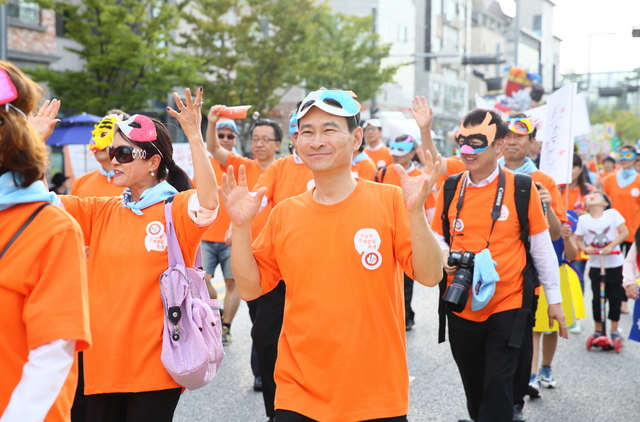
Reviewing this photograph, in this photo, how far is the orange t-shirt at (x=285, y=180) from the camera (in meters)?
5.95

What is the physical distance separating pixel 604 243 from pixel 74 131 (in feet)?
34.7

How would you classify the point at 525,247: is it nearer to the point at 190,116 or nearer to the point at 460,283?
the point at 460,283

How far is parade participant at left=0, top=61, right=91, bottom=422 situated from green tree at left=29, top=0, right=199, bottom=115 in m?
17.2

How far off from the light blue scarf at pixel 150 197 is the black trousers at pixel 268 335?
6.30 feet

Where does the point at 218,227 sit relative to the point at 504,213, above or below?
below

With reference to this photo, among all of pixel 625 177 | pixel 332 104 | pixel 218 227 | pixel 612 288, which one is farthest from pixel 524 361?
pixel 625 177

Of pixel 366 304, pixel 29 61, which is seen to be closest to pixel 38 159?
pixel 366 304

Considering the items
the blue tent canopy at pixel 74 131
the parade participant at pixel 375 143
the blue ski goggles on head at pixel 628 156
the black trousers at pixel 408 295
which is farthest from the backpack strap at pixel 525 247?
the blue tent canopy at pixel 74 131

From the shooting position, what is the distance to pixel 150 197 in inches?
141

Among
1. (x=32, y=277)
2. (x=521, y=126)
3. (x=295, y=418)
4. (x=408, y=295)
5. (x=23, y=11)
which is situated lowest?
(x=408, y=295)

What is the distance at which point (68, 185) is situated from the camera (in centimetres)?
1448

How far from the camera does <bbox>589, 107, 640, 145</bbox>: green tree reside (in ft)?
220

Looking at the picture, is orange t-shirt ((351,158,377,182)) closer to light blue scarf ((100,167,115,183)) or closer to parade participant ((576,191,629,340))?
parade participant ((576,191,629,340))

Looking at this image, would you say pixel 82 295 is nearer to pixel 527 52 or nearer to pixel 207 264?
pixel 207 264
